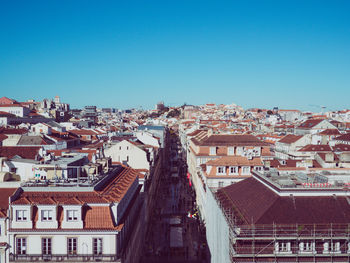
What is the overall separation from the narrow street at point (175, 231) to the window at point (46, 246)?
19.7 metres

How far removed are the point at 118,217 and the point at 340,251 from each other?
55.9ft

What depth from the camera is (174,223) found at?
200 ft

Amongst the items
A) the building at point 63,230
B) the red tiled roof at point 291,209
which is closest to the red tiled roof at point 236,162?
the red tiled roof at point 291,209

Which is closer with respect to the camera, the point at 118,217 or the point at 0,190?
the point at 118,217

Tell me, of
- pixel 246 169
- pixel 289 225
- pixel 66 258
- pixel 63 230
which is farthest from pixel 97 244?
pixel 246 169

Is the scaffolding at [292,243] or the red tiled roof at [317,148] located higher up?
the red tiled roof at [317,148]

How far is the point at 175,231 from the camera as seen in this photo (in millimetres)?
57031

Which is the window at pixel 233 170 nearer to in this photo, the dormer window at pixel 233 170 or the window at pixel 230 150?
the dormer window at pixel 233 170

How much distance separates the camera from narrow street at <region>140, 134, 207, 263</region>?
4774 cm

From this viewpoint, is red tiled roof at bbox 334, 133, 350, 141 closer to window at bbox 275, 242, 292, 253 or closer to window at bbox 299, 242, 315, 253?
window at bbox 299, 242, 315, 253

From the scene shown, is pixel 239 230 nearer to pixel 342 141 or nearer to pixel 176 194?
pixel 176 194

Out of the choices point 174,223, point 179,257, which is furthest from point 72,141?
point 179,257

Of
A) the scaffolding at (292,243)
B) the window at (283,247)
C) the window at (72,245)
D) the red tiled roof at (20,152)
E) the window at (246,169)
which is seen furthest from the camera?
the red tiled roof at (20,152)

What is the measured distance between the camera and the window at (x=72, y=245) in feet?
92.0
